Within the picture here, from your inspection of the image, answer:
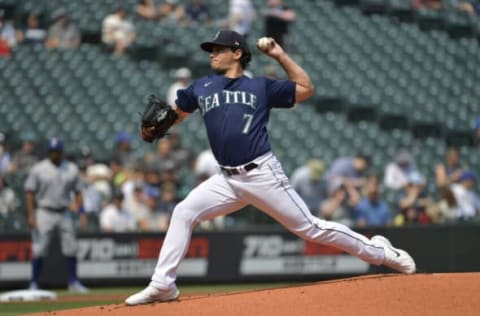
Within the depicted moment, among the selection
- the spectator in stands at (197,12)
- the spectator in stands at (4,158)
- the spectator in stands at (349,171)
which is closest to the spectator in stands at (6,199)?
the spectator in stands at (4,158)

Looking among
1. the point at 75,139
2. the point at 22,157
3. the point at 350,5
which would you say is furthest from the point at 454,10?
the point at 22,157

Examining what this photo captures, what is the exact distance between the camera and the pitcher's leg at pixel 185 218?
6148mm

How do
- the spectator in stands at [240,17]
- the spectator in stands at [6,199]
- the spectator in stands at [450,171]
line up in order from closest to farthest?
the spectator in stands at [6,199] → the spectator in stands at [450,171] → the spectator in stands at [240,17]

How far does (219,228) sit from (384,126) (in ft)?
15.7

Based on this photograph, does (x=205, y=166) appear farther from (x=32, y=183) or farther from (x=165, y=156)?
(x=32, y=183)

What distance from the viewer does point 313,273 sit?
1226 cm

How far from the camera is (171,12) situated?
55.8ft

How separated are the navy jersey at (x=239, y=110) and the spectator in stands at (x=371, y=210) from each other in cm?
635

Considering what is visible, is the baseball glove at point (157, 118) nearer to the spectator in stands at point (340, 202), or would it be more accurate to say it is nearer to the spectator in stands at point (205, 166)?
the spectator in stands at point (205, 166)

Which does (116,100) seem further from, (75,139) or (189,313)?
(189,313)

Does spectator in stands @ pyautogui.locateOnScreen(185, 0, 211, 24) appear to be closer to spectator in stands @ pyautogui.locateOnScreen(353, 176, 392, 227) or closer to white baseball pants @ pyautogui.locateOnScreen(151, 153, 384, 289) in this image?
spectator in stands @ pyautogui.locateOnScreen(353, 176, 392, 227)

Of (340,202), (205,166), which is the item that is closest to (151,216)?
(205,166)

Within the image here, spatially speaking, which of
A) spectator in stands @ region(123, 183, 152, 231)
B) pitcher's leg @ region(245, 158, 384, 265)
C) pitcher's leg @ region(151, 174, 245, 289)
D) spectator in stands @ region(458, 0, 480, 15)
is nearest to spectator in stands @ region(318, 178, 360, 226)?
spectator in stands @ region(123, 183, 152, 231)

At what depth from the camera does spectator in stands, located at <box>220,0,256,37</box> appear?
1603 centimetres
